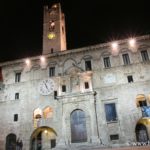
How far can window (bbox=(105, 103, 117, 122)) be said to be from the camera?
26344 mm

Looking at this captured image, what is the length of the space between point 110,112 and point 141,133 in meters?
4.62

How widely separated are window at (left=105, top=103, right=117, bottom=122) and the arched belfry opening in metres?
7.55

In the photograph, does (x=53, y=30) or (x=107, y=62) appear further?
(x=53, y=30)

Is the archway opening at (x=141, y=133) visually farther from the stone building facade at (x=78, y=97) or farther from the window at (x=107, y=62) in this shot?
the window at (x=107, y=62)

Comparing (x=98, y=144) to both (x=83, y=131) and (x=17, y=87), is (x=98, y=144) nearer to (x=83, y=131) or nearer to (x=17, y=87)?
(x=83, y=131)

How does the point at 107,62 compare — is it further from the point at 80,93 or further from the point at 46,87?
the point at 46,87

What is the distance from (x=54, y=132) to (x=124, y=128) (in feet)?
30.7

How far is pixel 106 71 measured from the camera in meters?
28.9

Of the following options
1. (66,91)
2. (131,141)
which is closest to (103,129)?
(131,141)

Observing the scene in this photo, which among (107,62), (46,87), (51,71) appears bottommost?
(46,87)

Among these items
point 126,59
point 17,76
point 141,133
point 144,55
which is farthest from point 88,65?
point 141,133

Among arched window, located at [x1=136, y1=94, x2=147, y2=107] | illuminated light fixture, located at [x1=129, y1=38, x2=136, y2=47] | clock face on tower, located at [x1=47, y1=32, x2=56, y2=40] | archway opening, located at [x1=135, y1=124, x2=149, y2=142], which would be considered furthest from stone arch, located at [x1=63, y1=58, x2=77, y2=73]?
archway opening, located at [x1=135, y1=124, x2=149, y2=142]

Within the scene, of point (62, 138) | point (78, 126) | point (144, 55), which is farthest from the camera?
point (144, 55)

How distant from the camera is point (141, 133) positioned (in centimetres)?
2633
